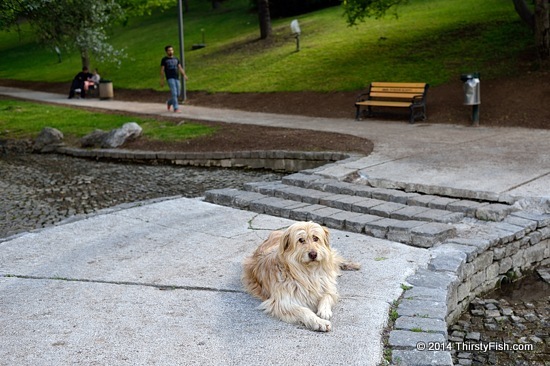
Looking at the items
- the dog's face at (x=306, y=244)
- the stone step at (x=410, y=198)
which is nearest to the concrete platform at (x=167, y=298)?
the dog's face at (x=306, y=244)

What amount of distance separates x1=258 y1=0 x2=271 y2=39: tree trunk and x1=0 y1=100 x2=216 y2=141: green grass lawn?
1127 centimetres

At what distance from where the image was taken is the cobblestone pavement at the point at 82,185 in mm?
11016

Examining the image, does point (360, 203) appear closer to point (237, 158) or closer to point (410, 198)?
point (410, 198)

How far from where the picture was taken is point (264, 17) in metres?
31.5

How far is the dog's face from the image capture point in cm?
538

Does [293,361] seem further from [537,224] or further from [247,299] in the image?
[537,224]

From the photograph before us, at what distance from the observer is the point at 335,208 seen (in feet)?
30.2

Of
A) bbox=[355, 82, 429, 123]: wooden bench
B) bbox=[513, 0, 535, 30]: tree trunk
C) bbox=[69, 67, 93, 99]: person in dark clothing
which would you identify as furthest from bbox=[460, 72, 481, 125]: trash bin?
bbox=[69, 67, 93, 99]: person in dark clothing

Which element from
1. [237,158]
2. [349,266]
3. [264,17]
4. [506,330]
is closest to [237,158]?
[237,158]

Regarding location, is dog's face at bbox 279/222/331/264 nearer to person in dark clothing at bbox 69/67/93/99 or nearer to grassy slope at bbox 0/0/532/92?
grassy slope at bbox 0/0/532/92

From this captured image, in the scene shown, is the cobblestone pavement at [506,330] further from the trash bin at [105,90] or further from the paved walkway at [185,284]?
the trash bin at [105,90]

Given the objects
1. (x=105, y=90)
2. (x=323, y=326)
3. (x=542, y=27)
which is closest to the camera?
(x=323, y=326)

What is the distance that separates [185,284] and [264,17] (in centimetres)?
2642

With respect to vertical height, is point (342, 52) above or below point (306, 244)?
above
